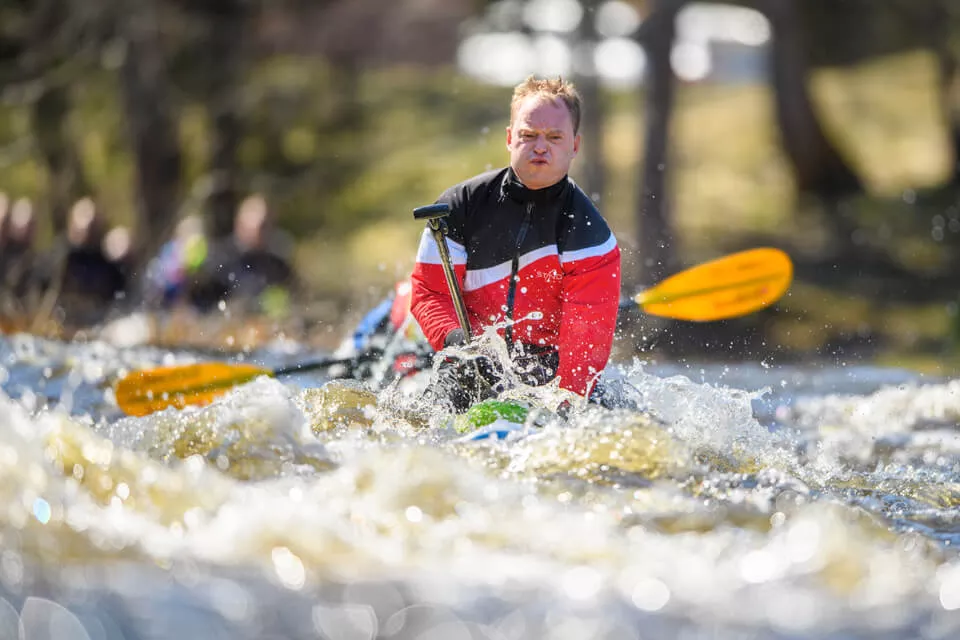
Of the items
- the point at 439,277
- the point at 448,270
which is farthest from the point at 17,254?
the point at 448,270

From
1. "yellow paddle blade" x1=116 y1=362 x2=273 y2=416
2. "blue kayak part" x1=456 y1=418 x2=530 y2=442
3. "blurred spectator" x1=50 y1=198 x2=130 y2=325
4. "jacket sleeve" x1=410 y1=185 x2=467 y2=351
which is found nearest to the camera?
"blue kayak part" x1=456 y1=418 x2=530 y2=442

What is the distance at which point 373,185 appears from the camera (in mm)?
20078

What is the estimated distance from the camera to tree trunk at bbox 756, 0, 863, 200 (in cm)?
1582

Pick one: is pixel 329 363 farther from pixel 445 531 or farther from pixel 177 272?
pixel 177 272

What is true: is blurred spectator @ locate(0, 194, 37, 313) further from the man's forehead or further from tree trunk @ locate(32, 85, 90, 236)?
the man's forehead

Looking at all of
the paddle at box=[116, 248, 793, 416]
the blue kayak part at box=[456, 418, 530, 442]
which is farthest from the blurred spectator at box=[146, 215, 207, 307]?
the blue kayak part at box=[456, 418, 530, 442]

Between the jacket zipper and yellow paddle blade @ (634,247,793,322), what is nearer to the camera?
the jacket zipper

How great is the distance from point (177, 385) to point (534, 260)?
2.30 meters

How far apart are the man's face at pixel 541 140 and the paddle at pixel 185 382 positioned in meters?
1.88

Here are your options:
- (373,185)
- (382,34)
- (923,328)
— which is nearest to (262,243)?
(923,328)

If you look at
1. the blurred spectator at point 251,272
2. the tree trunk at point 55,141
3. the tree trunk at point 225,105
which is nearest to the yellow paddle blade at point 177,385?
the blurred spectator at point 251,272

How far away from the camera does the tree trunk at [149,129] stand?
13.7m

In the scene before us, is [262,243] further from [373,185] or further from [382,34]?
[382,34]

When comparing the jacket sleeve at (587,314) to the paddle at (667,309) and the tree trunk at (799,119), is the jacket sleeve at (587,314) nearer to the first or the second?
the paddle at (667,309)
